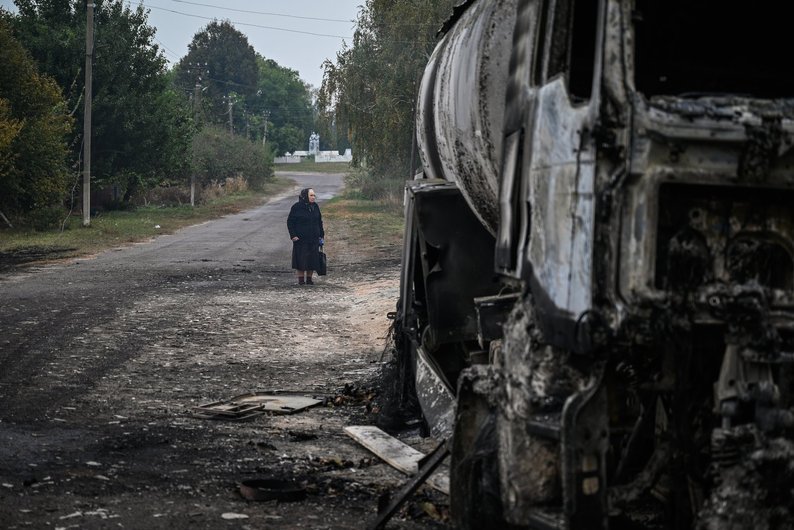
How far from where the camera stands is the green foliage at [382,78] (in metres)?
33.7

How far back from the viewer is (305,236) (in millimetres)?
18203

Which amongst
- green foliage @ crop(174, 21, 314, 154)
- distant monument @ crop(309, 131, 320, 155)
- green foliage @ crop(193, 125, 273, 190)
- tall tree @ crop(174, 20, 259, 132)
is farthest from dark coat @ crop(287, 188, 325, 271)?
distant monument @ crop(309, 131, 320, 155)

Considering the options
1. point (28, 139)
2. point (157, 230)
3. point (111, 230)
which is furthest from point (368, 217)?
point (28, 139)

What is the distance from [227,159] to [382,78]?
2755 cm

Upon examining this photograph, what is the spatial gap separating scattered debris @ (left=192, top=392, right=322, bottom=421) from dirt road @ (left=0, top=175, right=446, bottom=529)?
0.09 m

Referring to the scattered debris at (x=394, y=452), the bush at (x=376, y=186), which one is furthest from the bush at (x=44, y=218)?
the scattered debris at (x=394, y=452)

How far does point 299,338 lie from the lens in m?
12.6

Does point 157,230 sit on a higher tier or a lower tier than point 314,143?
lower

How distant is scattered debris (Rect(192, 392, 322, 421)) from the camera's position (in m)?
8.30

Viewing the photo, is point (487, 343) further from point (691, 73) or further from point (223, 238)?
point (223, 238)

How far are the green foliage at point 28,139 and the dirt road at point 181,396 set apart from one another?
1159 centimetres

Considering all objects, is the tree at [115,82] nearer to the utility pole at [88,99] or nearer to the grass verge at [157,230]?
the grass verge at [157,230]

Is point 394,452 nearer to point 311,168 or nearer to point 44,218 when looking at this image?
point 44,218

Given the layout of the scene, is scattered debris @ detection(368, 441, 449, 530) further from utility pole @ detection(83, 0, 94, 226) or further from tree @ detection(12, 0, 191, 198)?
tree @ detection(12, 0, 191, 198)
